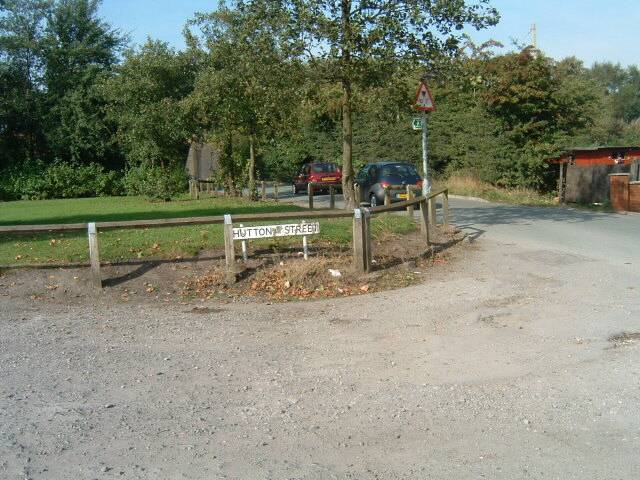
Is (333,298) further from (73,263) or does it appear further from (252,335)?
(73,263)

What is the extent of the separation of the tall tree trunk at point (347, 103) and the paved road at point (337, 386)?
4.93 metres

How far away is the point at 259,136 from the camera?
24.8 meters

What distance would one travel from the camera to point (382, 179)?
2055 cm

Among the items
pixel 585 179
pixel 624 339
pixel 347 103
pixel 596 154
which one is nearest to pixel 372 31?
pixel 347 103

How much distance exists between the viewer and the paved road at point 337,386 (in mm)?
4398

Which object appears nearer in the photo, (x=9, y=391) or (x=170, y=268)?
(x=9, y=391)

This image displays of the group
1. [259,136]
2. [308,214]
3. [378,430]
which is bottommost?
[378,430]

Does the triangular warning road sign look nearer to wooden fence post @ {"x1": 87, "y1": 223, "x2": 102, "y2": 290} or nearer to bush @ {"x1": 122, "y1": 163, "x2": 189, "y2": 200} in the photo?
wooden fence post @ {"x1": 87, "y1": 223, "x2": 102, "y2": 290}

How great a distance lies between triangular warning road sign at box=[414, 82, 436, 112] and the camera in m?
13.4

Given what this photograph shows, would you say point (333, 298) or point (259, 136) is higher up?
point (259, 136)

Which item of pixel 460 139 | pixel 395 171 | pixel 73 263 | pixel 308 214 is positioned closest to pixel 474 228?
pixel 395 171

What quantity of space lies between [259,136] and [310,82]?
1185 cm

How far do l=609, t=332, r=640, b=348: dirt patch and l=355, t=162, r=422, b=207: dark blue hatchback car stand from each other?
507 inches

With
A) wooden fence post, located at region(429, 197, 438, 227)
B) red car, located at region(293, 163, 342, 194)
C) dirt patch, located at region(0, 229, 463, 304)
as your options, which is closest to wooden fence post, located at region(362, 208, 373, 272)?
dirt patch, located at region(0, 229, 463, 304)
